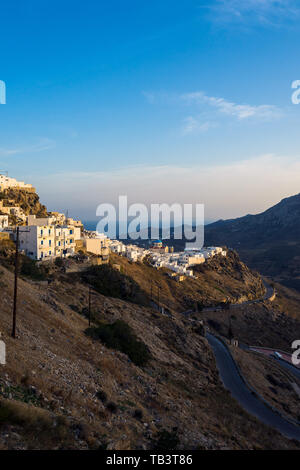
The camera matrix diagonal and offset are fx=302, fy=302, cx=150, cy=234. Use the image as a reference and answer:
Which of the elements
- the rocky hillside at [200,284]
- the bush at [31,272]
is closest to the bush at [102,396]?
the bush at [31,272]

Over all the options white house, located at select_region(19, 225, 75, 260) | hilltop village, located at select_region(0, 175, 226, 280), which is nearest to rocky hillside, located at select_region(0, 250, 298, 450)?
hilltop village, located at select_region(0, 175, 226, 280)

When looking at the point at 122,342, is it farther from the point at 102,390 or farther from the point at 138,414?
the point at 138,414

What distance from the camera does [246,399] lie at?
24266 millimetres

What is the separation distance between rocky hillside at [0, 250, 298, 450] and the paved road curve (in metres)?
1.44

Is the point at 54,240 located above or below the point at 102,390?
above

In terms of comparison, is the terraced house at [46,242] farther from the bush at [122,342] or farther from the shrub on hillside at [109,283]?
the bush at [122,342]

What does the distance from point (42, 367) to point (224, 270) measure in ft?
277

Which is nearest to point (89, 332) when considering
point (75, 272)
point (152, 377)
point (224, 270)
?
point (152, 377)

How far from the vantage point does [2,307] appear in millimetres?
18734

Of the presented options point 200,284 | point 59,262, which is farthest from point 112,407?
point 200,284

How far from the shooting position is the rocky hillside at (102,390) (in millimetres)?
8781

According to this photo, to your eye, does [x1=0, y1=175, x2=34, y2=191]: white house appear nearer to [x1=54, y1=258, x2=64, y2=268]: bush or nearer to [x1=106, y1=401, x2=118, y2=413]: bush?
[x1=54, y1=258, x2=64, y2=268]: bush

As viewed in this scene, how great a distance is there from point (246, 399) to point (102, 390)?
1576cm

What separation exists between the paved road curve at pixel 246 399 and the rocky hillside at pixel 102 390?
144cm
